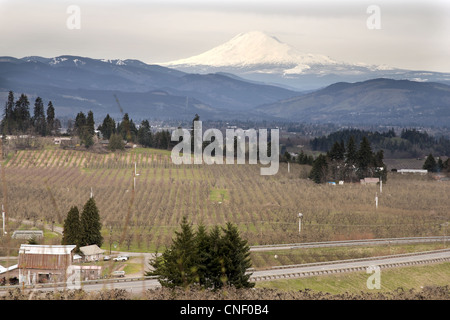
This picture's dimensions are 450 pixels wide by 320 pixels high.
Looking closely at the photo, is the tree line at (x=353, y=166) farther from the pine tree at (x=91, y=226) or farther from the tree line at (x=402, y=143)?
the tree line at (x=402, y=143)

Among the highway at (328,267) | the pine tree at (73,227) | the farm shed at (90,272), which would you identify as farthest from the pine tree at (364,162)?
the farm shed at (90,272)

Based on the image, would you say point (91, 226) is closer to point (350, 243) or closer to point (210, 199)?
point (350, 243)

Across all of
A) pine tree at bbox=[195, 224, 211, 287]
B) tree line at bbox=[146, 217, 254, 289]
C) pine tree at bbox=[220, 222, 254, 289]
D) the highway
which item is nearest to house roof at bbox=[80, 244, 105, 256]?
the highway

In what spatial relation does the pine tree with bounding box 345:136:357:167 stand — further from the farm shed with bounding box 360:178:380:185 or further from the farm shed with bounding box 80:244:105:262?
the farm shed with bounding box 80:244:105:262

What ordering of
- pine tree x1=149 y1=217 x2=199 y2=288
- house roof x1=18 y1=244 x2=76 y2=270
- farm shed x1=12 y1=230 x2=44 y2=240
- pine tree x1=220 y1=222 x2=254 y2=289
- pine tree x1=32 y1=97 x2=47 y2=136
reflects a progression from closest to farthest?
pine tree x1=149 y1=217 x2=199 y2=288, pine tree x1=220 y1=222 x2=254 y2=289, house roof x1=18 y1=244 x2=76 y2=270, farm shed x1=12 y1=230 x2=44 y2=240, pine tree x1=32 y1=97 x2=47 y2=136
